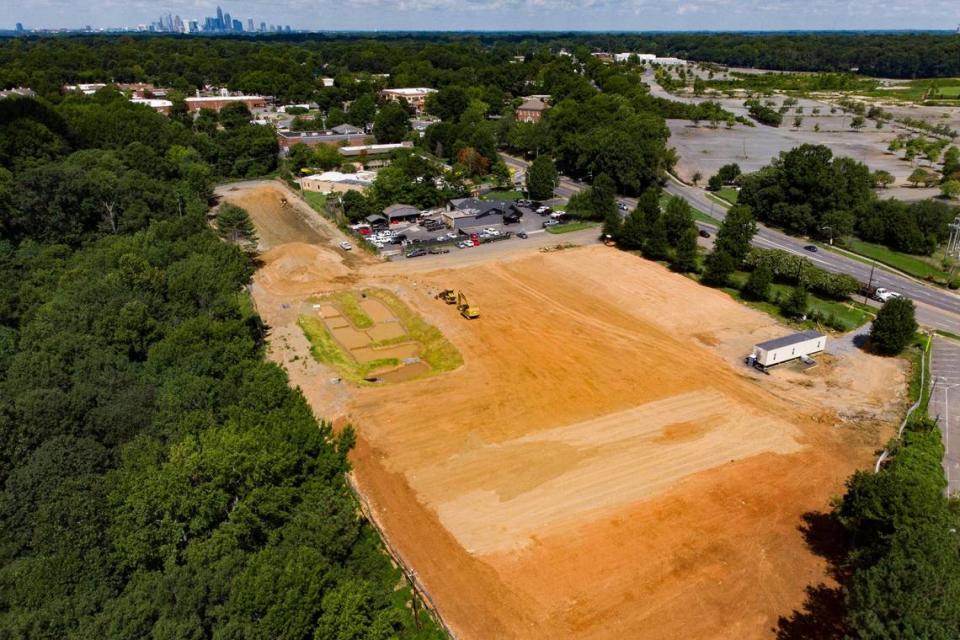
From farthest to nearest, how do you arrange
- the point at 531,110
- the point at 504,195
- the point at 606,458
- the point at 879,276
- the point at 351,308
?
the point at 531,110
the point at 504,195
the point at 879,276
the point at 351,308
the point at 606,458

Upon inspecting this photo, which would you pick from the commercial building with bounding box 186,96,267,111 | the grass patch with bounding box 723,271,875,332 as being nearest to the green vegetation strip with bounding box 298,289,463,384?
the grass patch with bounding box 723,271,875,332

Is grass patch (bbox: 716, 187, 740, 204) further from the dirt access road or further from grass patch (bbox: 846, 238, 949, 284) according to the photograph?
the dirt access road

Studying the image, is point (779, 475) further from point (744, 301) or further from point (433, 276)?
point (433, 276)

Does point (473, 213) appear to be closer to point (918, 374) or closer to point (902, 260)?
point (902, 260)

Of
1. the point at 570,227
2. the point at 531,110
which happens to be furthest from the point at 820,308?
the point at 531,110

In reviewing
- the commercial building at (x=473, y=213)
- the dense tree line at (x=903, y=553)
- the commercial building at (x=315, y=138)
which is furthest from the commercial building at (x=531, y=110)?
the dense tree line at (x=903, y=553)

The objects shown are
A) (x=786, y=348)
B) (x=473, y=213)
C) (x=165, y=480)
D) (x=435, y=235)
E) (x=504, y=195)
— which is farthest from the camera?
(x=504, y=195)
